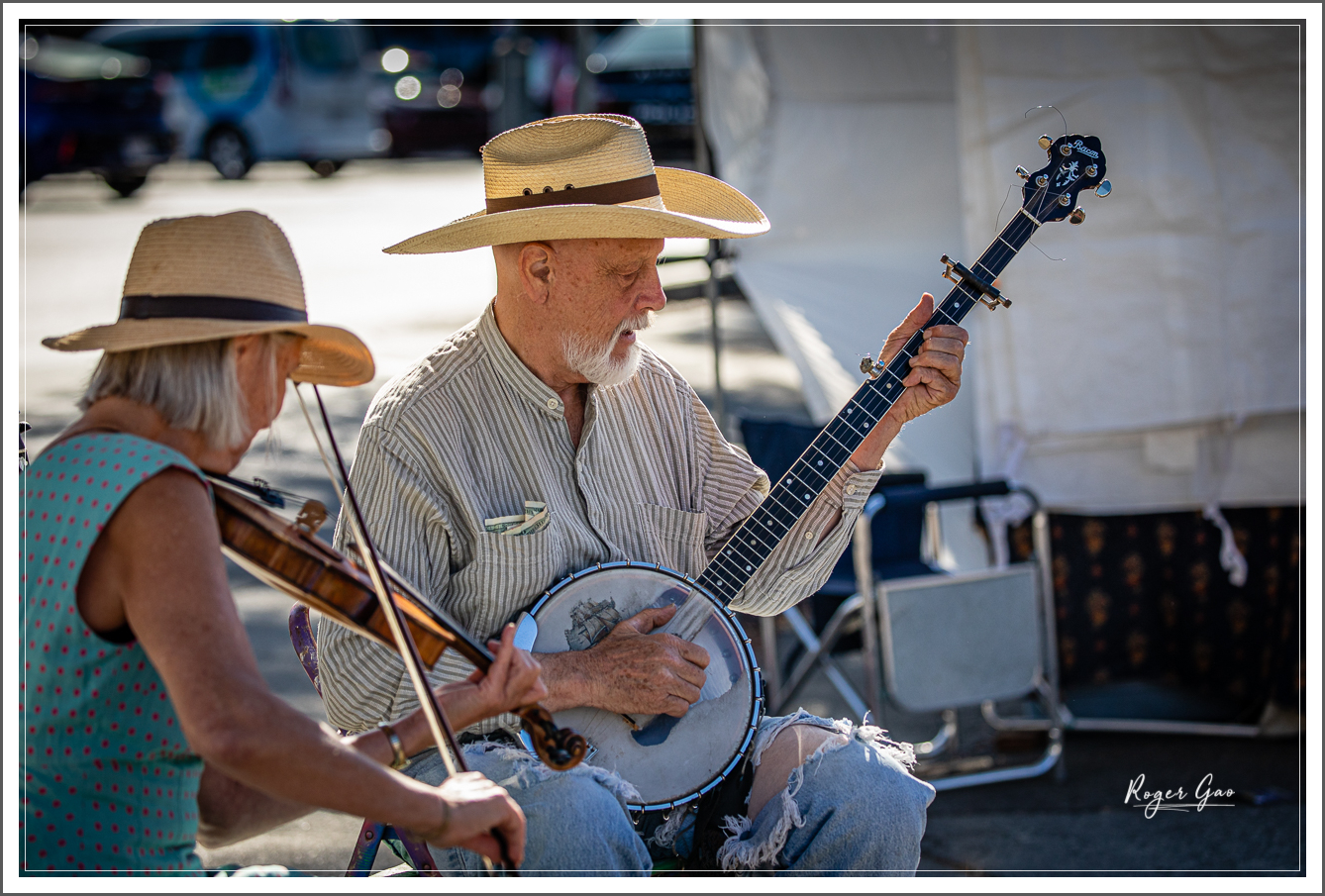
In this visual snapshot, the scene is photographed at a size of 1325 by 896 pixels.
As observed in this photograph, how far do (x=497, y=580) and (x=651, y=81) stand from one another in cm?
1473

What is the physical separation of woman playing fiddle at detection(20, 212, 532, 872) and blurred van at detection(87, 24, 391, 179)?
49.4 ft

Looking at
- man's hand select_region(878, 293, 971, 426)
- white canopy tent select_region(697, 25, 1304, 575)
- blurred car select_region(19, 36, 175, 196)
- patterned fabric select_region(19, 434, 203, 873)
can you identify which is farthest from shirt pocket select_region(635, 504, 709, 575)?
blurred car select_region(19, 36, 175, 196)

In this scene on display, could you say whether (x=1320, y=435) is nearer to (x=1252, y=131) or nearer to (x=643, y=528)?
(x=1252, y=131)

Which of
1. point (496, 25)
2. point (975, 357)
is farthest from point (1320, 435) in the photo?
point (496, 25)

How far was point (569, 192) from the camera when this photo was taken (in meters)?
2.27

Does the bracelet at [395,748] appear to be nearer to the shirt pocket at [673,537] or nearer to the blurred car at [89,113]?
the shirt pocket at [673,537]

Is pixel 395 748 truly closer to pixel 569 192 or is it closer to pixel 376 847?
pixel 376 847

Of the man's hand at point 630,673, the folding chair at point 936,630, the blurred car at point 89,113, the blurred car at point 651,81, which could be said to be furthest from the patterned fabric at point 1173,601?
the blurred car at point 89,113

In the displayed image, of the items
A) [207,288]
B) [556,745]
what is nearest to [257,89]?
[207,288]

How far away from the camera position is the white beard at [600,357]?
2303 millimetres

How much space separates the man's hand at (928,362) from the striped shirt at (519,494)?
0.17m

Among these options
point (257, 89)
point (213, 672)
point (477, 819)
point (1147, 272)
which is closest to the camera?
point (213, 672)

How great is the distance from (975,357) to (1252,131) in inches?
→ 41.9

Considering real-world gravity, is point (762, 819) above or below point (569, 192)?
below
